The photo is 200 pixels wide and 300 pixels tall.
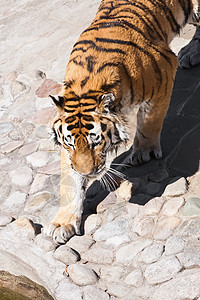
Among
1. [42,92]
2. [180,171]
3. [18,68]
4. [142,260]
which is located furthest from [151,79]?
[18,68]

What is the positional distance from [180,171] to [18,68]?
3384 millimetres

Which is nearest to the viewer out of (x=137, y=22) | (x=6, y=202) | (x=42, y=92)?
(x=137, y=22)

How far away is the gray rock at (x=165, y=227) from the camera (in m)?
4.30

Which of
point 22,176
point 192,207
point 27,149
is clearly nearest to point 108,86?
point 192,207

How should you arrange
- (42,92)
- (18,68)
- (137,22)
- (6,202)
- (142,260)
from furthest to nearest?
(18,68) → (42,92) → (6,202) → (137,22) → (142,260)

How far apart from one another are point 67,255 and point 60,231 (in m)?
0.25

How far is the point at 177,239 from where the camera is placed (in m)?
4.19

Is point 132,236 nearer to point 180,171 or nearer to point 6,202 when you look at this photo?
point 180,171

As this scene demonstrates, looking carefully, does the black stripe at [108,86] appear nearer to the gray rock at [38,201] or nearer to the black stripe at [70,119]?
the black stripe at [70,119]

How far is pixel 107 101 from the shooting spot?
4168mm

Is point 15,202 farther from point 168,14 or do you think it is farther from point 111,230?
point 168,14

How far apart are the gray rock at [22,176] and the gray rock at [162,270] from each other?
72.8 inches

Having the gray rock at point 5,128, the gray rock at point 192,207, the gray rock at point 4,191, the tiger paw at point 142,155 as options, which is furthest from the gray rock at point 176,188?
the gray rock at point 5,128

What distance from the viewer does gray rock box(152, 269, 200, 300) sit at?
3.70 m
